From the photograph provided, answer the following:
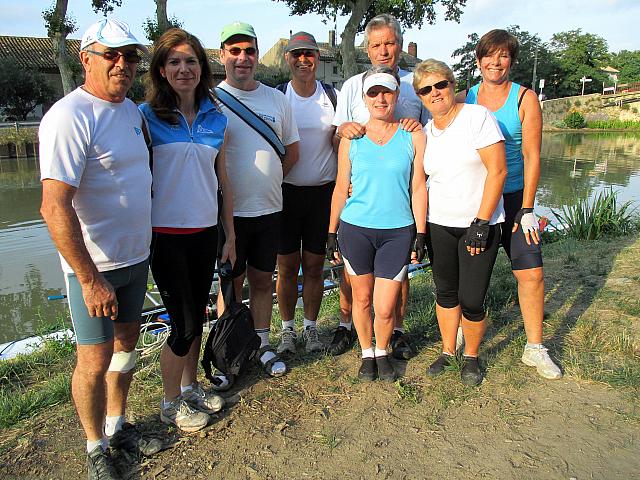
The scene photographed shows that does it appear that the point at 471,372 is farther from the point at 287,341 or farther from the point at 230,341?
the point at 230,341

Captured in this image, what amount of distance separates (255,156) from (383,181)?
0.83 metres

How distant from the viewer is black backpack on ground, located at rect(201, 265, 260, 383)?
3.06 meters

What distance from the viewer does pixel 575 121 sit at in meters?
43.8

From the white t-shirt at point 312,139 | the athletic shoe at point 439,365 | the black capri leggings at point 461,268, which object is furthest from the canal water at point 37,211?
the black capri leggings at point 461,268

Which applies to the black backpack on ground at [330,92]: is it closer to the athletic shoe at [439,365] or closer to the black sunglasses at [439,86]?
the black sunglasses at [439,86]

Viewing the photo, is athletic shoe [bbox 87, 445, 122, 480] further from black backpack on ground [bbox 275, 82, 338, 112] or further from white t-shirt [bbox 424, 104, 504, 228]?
black backpack on ground [bbox 275, 82, 338, 112]

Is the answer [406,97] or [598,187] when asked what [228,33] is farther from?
[598,187]

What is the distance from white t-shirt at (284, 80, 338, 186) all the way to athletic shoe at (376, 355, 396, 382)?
4.37 feet

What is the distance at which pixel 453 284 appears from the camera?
3281 mm

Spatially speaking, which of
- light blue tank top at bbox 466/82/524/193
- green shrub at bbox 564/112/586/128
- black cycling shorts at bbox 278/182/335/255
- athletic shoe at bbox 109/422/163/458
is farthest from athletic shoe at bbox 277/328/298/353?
green shrub at bbox 564/112/586/128

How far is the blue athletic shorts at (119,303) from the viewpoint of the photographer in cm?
226

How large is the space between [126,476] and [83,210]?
4.39ft

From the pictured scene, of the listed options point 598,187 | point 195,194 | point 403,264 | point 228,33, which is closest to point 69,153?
point 195,194

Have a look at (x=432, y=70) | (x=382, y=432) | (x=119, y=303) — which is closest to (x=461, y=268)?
(x=382, y=432)
